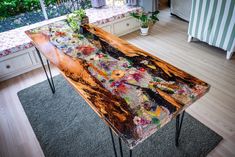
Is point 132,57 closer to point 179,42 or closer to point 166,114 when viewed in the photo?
point 166,114

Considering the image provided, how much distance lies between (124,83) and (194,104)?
1087 millimetres

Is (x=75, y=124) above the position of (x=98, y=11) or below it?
below

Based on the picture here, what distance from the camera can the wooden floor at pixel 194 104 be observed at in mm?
1720

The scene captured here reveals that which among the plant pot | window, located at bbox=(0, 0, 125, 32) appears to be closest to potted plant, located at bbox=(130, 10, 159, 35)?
the plant pot

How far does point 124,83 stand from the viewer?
1.26 metres

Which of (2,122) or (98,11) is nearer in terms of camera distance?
(2,122)

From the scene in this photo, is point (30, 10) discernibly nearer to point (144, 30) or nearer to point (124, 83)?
point (144, 30)

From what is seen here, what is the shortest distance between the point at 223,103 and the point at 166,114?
4.11ft

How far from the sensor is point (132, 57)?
1491mm

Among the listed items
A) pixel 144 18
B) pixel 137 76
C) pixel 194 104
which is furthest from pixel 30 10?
pixel 194 104

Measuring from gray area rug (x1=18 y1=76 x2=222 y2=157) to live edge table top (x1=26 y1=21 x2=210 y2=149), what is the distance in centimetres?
66

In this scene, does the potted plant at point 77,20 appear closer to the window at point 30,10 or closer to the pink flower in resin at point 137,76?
the pink flower in resin at point 137,76

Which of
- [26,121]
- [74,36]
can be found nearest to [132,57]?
[74,36]

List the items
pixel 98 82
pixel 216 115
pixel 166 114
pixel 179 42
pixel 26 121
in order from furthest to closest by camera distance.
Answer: pixel 179 42
pixel 26 121
pixel 216 115
pixel 98 82
pixel 166 114
